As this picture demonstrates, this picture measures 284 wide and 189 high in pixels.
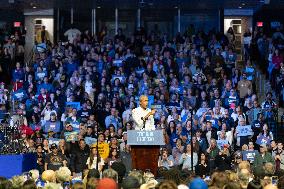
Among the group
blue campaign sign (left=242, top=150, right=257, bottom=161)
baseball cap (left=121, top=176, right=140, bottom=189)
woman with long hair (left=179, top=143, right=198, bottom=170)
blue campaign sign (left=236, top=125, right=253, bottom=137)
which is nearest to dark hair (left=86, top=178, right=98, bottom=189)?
baseball cap (left=121, top=176, right=140, bottom=189)

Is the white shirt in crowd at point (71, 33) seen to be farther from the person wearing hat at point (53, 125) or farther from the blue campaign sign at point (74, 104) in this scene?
the person wearing hat at point (53, 125)

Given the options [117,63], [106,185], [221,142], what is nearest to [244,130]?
[221,142]

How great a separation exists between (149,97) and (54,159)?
20.5 ft

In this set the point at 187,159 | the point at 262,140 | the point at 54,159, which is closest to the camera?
the point at 54,159

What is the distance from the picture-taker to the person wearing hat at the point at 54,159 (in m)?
24.3

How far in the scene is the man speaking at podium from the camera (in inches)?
784

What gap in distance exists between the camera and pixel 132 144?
19906 millimetres

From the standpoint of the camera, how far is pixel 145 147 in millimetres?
20031

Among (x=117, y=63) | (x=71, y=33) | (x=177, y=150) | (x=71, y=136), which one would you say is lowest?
(x=177, y=150)

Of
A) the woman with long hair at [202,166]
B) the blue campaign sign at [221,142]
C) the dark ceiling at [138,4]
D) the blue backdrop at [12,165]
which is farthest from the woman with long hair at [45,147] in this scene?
the dark ceiling at [138,4]

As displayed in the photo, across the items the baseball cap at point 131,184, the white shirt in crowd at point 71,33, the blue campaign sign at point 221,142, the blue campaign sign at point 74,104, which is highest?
the white shirt in crowd at point 71,33

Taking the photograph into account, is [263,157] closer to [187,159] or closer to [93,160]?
[187,159]

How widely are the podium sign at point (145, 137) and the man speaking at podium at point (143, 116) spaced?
1.17ft

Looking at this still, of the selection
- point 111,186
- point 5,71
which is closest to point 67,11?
point 5,71
